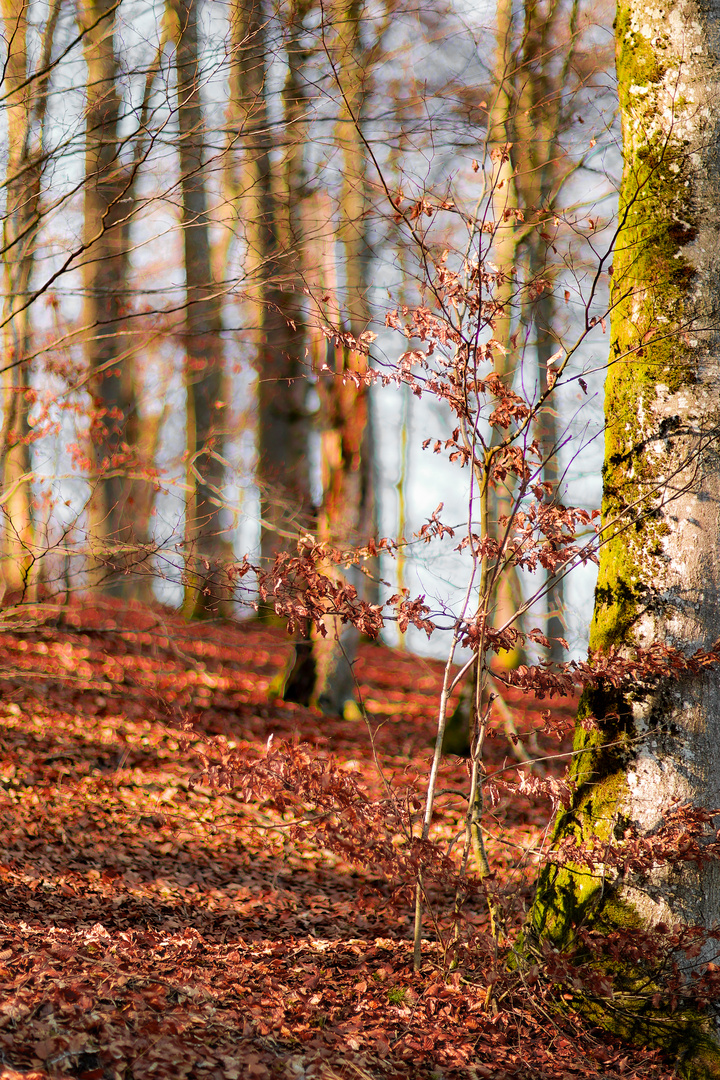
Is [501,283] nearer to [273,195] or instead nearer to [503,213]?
[503,213]

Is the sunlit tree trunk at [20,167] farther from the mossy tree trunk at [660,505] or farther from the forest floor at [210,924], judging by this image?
the mossy tree trunk at [660,505]

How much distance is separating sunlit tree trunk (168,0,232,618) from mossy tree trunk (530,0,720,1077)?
1.98 m

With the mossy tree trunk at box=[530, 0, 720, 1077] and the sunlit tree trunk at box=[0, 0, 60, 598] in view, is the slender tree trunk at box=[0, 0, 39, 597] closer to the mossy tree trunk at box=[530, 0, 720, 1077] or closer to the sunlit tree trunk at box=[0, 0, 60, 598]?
the sunlit tree trunk at box=[0, 0, 60, 598]

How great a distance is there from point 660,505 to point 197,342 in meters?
9.63

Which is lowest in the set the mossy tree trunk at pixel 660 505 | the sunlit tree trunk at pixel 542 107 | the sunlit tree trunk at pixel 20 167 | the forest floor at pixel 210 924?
the forest floor at pixel 210 924

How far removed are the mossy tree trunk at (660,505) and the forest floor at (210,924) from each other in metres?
0.36

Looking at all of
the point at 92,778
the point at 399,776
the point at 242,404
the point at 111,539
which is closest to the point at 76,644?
the point at 92,778

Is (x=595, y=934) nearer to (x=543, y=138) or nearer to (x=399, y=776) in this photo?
(x=399, y=776)

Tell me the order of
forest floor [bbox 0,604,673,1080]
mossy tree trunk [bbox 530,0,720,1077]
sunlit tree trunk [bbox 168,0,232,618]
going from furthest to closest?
sunlit tree trunk [bbox 168,0,232,618], mossy tree trunk [bbox 530,0,720,1077], forest floor [bbox 0,604,673,1080]

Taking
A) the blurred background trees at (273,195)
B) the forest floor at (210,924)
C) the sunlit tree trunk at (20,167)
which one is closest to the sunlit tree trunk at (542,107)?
the blurred background trees at (273,195)

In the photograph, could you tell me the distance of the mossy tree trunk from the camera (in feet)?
12.6

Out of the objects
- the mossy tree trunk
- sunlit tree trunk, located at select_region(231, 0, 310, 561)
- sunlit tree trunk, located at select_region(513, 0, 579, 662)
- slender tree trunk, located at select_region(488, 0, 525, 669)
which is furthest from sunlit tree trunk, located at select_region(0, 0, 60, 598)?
the mossy tree trunk

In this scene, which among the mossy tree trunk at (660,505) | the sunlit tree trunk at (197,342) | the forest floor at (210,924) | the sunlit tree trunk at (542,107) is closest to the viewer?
the forest floor at (210,924)

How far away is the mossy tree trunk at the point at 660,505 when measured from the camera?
152 inches
